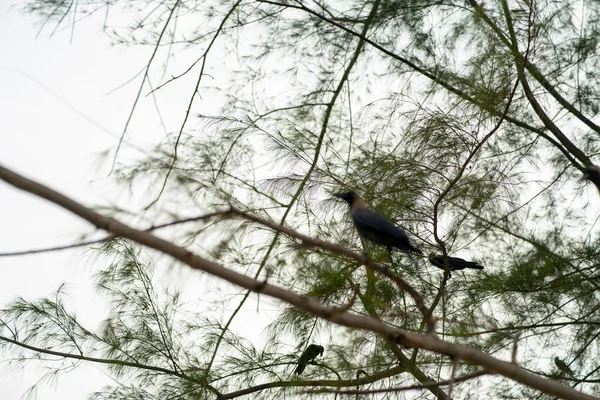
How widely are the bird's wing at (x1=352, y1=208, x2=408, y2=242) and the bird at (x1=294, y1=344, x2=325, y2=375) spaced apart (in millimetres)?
744

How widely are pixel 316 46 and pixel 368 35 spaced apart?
0.83ft

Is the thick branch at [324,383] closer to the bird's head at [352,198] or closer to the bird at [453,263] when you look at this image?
the bird at [453,263]

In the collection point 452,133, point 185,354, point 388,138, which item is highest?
point 388,138

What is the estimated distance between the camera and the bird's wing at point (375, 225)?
2514 mm

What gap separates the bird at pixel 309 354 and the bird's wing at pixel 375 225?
2.44ft

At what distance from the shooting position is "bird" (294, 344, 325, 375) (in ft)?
10.0

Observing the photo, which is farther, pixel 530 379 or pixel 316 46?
pixel 316 46

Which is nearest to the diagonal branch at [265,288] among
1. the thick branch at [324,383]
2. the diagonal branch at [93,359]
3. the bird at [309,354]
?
the thick branch at [324,383]

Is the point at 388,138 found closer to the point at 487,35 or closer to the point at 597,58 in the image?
the point at 487,35

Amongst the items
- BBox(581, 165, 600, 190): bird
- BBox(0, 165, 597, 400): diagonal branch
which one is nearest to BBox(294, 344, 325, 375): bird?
BBox(581, 165, 600, 190): bird

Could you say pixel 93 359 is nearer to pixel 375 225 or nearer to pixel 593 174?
pixel 375 225

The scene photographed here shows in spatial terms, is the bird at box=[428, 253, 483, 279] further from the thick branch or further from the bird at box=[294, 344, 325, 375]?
the bird at box=[294, 344, 325, 375]

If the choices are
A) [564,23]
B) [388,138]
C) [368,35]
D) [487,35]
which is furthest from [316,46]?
[564,23]

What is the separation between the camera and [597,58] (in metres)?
3.34
